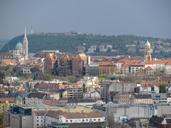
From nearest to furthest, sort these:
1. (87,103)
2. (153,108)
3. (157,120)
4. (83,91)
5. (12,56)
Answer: (157,120) < (153,108) < (87,103) < (83,91) < (12,56)

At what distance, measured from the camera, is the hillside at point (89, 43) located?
5466 cm

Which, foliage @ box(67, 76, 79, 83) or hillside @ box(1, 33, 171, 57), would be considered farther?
hillside @ box(1, 33, 171, 57)

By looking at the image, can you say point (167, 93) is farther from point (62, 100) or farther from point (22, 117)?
point (22, 117)

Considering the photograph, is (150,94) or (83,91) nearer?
(150,94)

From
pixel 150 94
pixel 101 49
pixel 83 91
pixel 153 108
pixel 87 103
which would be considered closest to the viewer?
pixel 153 108

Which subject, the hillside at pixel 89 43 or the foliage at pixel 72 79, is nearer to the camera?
the foliage at pixel 72 79

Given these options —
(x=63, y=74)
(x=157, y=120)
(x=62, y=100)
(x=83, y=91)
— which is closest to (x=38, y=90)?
(x=83, y=91)

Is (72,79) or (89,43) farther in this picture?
(89,43)

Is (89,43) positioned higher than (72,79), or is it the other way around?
(89,43)

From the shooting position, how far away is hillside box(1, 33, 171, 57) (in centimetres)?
5466

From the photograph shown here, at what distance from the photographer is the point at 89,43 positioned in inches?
2292

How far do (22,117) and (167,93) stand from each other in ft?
25.1

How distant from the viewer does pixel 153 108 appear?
23359mm

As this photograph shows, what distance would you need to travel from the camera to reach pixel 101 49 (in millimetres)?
55906
